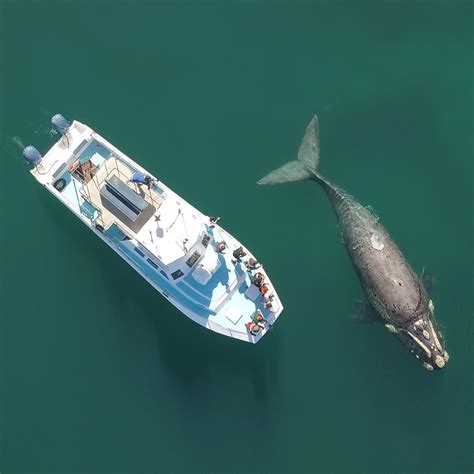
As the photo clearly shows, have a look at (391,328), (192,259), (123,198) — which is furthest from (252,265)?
(391,328)

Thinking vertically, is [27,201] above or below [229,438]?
above

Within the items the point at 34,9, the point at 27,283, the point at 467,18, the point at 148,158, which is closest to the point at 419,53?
A: the point at 467,18

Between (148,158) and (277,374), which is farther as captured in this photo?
(148,158)

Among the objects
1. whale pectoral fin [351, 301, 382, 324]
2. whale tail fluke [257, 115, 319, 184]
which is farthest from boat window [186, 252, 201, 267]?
whale pectoral fin [351, 301, 382, 324]

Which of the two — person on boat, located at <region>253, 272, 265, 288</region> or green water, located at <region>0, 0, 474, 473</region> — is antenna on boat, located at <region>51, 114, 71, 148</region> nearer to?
green water, located at <region>0, 0, 474, 473</region>

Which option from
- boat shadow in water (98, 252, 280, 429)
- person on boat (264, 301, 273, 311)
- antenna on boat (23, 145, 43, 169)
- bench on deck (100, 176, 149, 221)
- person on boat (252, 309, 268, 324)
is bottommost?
boat shadow in water (98, 252, 280, 429)

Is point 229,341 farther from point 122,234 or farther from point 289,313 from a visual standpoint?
point 122,234

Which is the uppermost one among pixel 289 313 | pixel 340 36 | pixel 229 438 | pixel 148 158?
pixel 340 36
